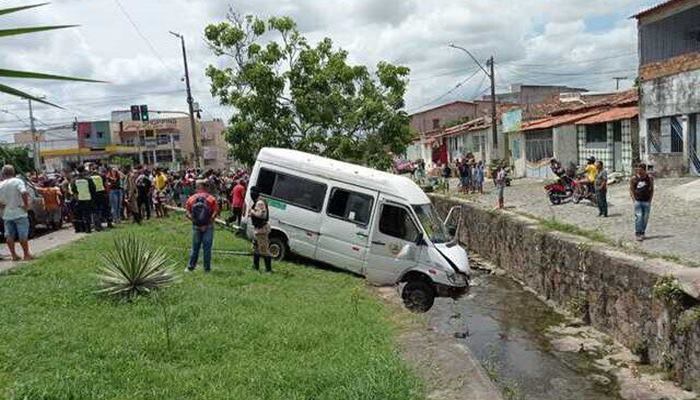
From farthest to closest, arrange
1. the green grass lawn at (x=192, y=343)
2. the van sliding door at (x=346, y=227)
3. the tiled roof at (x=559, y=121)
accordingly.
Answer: the tiled roof at (x=559, y=121) < the van sliding door at (x=346, y=227) < the green grass lawn at (x=192, y=343)

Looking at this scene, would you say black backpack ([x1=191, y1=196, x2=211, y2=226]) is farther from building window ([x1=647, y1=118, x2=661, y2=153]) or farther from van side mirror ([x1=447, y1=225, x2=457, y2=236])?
building window ([x1=647, y1=118, x2=661, y2=153])

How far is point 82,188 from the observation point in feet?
47.9

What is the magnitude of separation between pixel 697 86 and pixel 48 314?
20.8m

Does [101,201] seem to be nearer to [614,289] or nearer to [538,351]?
[538,351]

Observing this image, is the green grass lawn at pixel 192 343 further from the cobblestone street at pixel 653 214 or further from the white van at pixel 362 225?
the cobblestone street at pixel 653 214

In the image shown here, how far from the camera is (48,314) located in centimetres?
711

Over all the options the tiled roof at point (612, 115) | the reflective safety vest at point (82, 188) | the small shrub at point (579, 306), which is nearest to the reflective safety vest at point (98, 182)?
the reflective safety vest at point (82, 188)

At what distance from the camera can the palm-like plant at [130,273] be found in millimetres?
8133

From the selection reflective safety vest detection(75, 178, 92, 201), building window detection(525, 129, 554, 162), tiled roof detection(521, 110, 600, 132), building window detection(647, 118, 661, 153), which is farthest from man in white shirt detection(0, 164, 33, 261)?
building window detection(525, 129, 554, 162)

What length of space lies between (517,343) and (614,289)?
173cm

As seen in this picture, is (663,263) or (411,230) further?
(411,230)

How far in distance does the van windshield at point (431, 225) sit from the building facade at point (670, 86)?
12.7m

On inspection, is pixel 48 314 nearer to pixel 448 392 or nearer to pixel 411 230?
pixel 448 392

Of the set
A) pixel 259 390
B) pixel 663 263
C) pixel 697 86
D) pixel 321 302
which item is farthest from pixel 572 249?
pixel 697 86
